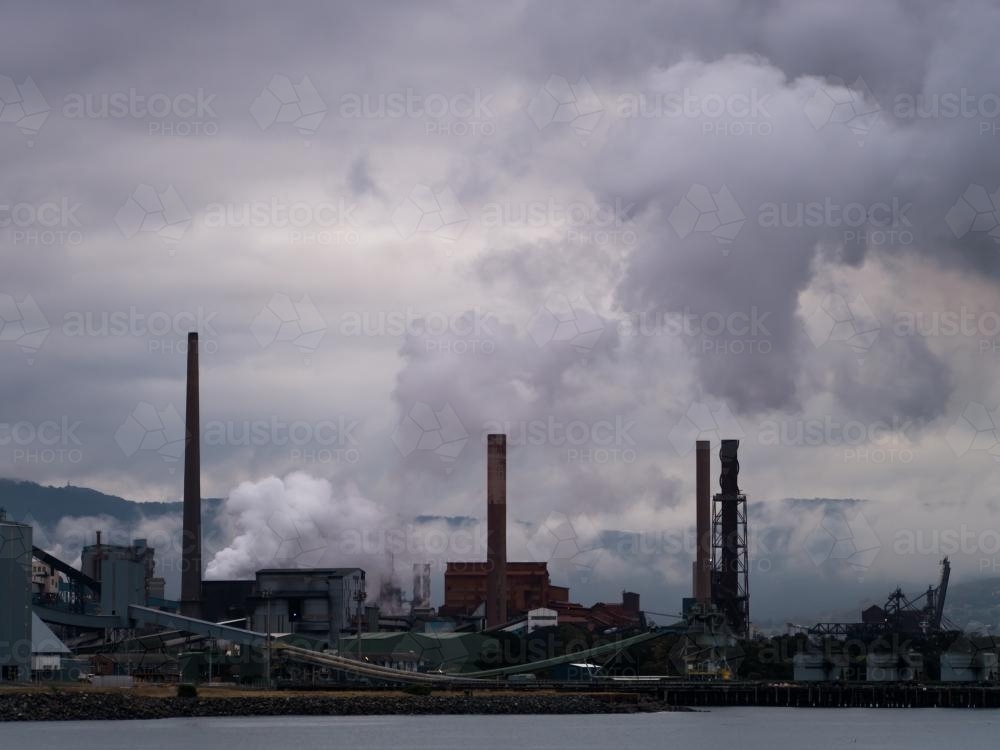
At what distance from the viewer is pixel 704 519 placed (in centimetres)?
14725

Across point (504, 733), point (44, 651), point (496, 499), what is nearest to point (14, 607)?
point (44, 651)

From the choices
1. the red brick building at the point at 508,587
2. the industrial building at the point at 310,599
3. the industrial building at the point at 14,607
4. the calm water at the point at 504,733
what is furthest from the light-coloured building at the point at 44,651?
the red brick building at the point at 508,587

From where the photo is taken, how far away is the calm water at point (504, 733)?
74.2 m

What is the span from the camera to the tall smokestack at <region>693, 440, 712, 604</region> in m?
146

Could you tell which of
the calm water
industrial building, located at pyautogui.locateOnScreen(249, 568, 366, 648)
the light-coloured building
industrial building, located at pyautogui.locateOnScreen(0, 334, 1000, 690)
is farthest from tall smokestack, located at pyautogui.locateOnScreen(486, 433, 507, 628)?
the light-coloured building

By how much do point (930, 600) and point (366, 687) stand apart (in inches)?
4114

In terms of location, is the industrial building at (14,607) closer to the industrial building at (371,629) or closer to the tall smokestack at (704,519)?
the industrial building at (371,629)

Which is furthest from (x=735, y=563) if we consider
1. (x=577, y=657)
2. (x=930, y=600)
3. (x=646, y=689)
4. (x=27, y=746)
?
(x=27, y=746)

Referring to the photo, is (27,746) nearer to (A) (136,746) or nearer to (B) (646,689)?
(A) (136,746)

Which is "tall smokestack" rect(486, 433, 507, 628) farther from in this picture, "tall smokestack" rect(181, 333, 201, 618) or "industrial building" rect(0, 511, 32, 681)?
"industrial building" rect(0, 511, 32, 681)

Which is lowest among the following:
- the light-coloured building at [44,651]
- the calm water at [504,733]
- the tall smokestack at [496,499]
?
the calm water at [504,733]

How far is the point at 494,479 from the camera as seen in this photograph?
139 m

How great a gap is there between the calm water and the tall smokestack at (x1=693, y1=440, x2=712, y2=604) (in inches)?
1660

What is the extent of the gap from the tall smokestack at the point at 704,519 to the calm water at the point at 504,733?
4216 centimetres
